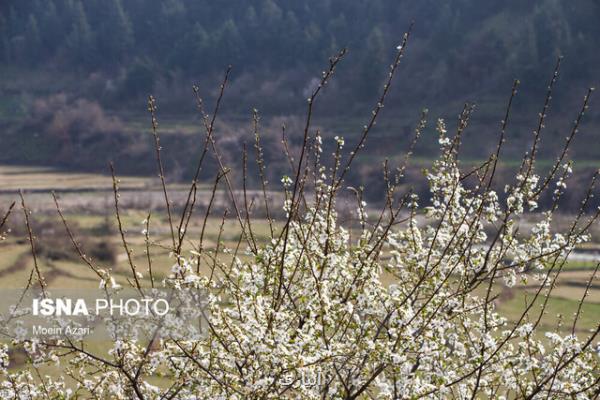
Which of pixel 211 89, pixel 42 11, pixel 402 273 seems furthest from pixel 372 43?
pixel 402 273

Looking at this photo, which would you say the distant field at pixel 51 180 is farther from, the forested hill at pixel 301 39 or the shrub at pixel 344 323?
the shrub at pixel 344 323

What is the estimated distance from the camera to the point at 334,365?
530cm

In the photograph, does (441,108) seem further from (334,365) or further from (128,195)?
(334,365)

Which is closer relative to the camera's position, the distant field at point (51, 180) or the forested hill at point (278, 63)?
the distant field at point (51, 180)

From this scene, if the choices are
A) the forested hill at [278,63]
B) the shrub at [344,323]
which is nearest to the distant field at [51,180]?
the forested hill at [278,63]

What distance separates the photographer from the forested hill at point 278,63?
67.6 m

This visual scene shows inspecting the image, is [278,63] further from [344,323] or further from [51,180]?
[344,323]

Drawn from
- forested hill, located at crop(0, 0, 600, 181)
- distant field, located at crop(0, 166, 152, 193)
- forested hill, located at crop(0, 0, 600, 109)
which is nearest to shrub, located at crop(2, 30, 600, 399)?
distant field, located at crop(0, 166, 152, 193)

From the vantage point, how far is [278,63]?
88.2m

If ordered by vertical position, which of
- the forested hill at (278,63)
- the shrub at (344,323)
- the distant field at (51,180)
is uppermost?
the forested hill at (278,63)

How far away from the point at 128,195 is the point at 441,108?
90.7 feet

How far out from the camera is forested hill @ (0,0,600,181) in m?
67.6

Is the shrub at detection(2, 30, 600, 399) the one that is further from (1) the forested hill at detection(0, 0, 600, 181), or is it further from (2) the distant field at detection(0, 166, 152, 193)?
(1) the forested hill at detection(0, 0, 600, 181)

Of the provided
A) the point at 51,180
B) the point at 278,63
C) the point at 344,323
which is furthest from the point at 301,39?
the point at 344,323
